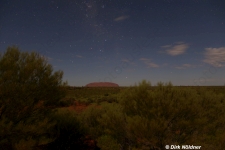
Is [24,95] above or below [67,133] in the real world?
above

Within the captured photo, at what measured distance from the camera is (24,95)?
920cm

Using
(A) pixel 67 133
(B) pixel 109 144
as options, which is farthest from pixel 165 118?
(A) pixel 67 133

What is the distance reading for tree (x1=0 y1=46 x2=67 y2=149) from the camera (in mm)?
8688

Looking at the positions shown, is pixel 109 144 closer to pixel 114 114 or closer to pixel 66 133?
pixel 114 114

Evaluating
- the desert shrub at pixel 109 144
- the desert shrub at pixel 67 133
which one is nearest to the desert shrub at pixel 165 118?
the desert shrub at pixel 109 144

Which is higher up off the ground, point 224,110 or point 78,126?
point 224,110

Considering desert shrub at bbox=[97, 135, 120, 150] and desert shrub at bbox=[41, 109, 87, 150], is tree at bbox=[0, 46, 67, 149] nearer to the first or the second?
desert shrub at bbox=[41, 109, 87, 150]

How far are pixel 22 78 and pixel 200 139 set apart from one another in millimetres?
10041

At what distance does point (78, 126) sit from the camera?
1312 centimetres

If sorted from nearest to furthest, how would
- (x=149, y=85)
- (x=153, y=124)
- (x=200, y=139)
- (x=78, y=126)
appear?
(x=153, y=124), (x=200, y=139), (x=149, y=85), (x=78, y=126)

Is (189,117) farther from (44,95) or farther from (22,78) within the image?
(22,78)

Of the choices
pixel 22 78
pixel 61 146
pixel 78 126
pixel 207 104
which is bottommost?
pixel 61 146

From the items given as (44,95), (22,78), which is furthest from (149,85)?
(22,78)

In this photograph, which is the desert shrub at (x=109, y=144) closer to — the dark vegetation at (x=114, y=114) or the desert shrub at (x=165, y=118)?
the dark vegetation at (x=114, y=114)
